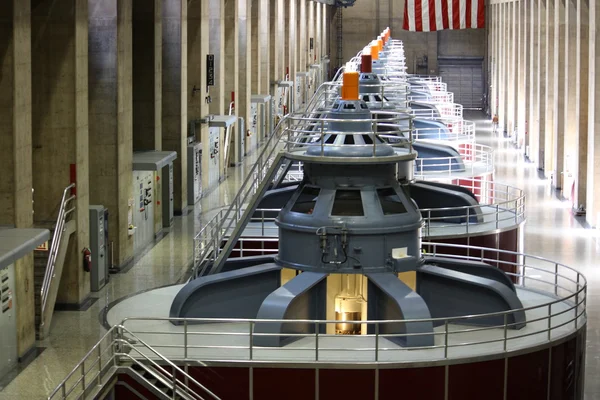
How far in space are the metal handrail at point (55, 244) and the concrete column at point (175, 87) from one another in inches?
433

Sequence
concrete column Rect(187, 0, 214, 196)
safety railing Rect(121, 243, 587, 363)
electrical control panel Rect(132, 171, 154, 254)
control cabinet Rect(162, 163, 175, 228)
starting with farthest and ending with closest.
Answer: concrete column Rect(187, 0, 214, 196) → control cabinet Rect(162, 163, 175, 228) → electrical control panel Rect(132, 171, 154, 254) → safety railing Rect(121, 243, 587, 363)

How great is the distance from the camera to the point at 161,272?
25.2m

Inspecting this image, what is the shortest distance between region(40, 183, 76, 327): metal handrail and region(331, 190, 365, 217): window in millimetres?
5078

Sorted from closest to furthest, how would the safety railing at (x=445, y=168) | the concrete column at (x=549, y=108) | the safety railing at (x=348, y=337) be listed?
the safety railing at (x=348, y=337), the safety railing at (x=445, y=168), the concrete column at (x=549, y=108)

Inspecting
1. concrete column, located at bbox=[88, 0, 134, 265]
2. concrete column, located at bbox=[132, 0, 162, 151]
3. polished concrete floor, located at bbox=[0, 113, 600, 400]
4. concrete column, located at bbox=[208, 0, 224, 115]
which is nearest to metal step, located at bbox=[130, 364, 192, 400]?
polished concrete floor, located at bbox=[0, 113, 600, 400]

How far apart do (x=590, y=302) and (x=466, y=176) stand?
6.18m

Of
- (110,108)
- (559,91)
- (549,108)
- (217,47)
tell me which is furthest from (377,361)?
(549,108)

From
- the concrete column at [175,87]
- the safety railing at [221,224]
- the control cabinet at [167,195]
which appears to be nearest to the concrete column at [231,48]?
the concrete column at [175,87]

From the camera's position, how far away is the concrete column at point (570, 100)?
42.5 m

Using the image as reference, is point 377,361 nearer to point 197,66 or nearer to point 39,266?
point 39,266

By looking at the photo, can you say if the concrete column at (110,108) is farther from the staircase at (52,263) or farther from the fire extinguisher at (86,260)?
the staircase at (52,263)

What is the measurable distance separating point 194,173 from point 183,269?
9.61 m

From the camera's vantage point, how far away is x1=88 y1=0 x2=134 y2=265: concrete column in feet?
83.7

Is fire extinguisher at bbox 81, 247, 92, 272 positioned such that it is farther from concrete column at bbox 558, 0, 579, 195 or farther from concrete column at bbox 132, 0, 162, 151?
concrete column at bbox 558, 0, 579, 195
